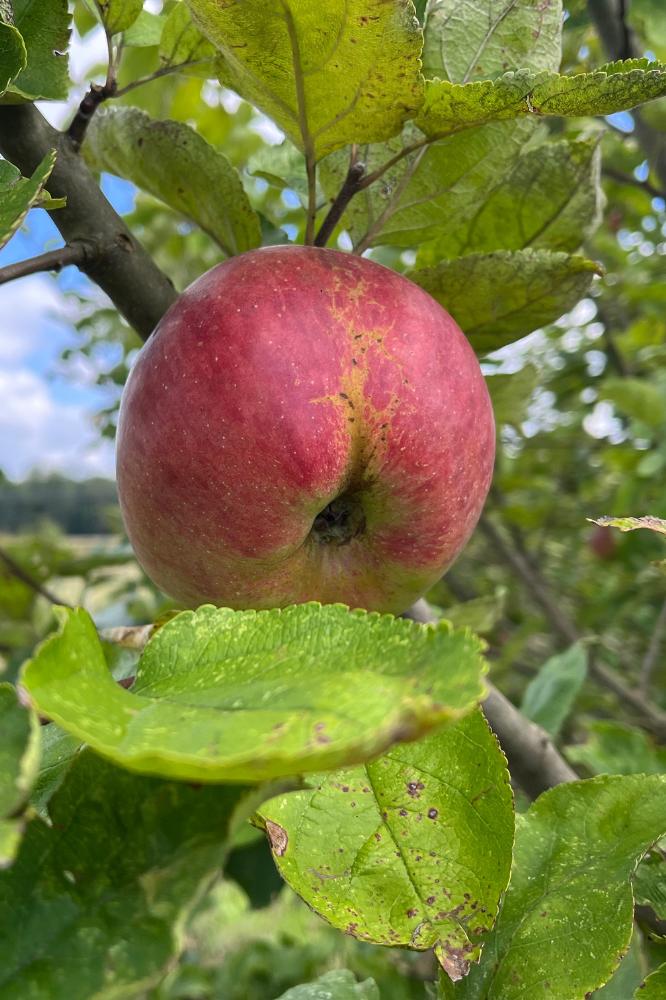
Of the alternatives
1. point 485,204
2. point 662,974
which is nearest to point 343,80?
point 485,204

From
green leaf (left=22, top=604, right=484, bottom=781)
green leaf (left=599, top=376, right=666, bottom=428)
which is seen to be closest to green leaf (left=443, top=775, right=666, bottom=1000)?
green leaf (left=22, top=604, right=484, bottom=781)

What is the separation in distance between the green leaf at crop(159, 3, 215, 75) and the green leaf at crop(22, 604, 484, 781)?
0.57m

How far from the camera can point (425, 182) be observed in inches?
28.9

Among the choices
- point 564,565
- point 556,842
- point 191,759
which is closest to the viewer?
point 191,759

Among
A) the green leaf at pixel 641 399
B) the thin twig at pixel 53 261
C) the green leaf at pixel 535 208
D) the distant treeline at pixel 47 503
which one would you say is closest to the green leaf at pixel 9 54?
the thin twig at pixel 53 261

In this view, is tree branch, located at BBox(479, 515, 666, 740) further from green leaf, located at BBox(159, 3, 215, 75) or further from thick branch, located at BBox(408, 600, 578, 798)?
green leaf, located at BBox(159, 3, 215, 75)

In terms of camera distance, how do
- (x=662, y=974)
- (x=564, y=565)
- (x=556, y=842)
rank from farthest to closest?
(x=564, y=565) < (x=556, y=842) < (x=662, y=974)

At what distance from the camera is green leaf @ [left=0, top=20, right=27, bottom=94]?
0.52m

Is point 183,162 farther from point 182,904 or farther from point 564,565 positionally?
point 564,565

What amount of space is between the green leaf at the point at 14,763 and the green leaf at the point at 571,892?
375 mm

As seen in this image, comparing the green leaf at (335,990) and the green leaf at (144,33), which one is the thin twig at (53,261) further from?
the green leaf at (335,990)

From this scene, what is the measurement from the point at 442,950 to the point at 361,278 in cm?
45

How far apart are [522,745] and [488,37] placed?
61 cm

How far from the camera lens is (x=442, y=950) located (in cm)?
50
